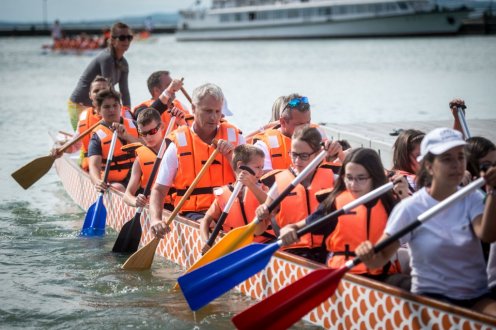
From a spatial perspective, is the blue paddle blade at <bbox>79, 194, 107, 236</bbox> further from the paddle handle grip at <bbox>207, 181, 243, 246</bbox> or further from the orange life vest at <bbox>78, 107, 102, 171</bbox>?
the paddle handle grip at <bbox>207, 181, 243, 246</bbox>

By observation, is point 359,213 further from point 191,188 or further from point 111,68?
point 111,68

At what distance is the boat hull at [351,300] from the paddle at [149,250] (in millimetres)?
131

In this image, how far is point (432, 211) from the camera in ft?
12.4

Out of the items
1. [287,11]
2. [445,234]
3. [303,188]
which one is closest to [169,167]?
[303,188]

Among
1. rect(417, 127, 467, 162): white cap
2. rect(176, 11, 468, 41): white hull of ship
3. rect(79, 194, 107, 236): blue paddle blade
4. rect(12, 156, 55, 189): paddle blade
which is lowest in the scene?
rect(176, 11, 468, 41): white hull of ship

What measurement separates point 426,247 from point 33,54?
47.8m

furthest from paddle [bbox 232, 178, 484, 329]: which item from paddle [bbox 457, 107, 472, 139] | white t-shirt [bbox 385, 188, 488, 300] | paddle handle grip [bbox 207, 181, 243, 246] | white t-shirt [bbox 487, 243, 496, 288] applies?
paddle [bbox 457, 107, 472, 139]

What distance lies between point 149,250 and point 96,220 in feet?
4.73

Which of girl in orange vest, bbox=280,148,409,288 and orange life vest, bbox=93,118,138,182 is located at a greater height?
girl in orange vest, bbox=280,148,409,288

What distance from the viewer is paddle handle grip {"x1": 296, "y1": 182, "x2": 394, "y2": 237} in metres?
4.20

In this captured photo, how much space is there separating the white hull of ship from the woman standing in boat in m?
58.4

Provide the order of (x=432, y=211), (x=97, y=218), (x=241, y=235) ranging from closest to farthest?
(x=432, y=211), (x=241, y=235), (x=97, y=218)

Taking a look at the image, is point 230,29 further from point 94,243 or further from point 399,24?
point 94,243

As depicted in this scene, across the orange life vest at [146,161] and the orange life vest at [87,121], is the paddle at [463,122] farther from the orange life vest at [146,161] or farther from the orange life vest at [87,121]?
the orange life vest at [87,121]
